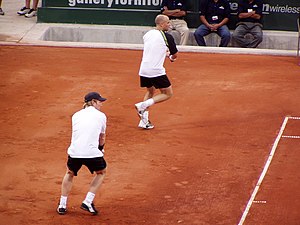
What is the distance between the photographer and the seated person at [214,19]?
75.7 feet

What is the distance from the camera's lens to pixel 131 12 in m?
24.5

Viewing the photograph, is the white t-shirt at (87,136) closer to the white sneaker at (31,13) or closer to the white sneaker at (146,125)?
the white sneaker at (146,125)

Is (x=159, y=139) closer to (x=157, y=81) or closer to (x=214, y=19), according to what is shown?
(x=157, y=81)

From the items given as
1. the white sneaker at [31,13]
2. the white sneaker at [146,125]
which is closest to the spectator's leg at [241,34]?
the white sneaker at [31,13]

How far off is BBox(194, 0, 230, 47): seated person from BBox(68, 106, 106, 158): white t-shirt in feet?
38.6

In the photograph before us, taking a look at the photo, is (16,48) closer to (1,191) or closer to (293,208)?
(1,191)

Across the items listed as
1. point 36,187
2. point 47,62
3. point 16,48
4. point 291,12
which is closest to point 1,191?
point 36,187

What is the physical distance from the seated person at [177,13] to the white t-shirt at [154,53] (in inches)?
314

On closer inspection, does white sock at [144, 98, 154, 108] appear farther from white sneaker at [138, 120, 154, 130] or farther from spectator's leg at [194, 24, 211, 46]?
spectator's leg at [194, 24, 211, 46]

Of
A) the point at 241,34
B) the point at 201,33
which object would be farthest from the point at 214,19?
the point at 241,34

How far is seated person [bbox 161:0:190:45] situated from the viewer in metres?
23.4

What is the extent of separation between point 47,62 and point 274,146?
7847 mm

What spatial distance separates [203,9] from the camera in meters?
23.2

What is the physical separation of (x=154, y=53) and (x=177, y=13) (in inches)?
321
